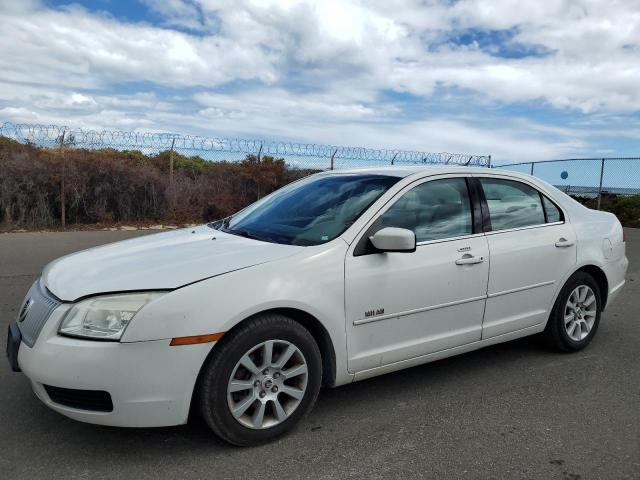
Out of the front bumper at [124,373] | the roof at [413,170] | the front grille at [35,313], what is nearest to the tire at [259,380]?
the front bumper at [124,373]

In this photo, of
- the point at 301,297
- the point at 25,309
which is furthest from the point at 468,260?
the point at 25,309

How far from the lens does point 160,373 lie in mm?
2801

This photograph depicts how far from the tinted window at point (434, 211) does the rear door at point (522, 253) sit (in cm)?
22

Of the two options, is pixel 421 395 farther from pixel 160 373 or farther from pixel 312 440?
pixel 160 373

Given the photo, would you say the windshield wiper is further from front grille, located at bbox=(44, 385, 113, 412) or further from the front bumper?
front grille, located at bbox=(44, 385, 113, 412)

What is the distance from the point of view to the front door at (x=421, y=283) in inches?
134

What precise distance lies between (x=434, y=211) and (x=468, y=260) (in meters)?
0.41

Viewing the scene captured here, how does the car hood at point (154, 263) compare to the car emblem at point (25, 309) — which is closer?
the car hood at point (154, 263)

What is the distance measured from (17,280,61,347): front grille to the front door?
164cm

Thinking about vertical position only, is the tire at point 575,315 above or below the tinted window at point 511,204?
below

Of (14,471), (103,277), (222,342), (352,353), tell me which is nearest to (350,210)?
(352,353)

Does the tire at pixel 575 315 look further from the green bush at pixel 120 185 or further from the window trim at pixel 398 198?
the green bush at pixel 120 185

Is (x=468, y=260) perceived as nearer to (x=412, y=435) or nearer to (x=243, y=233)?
(x=412, y=435)

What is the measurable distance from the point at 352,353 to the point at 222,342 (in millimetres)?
855
